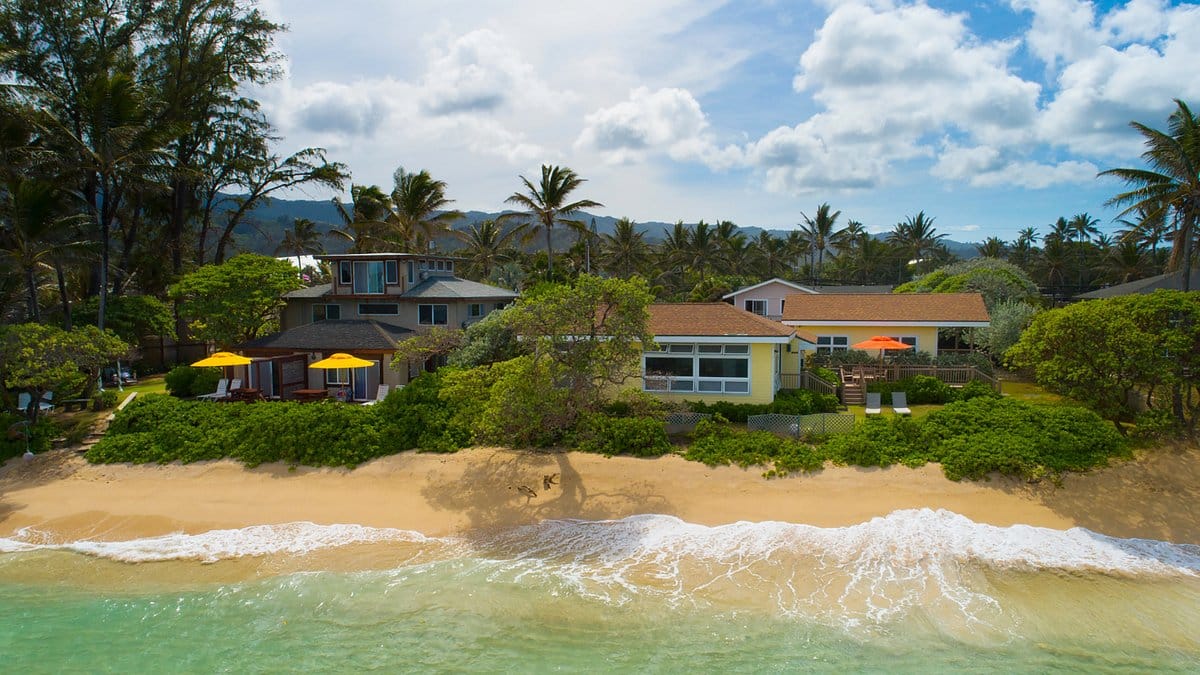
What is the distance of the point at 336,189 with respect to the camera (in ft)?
137

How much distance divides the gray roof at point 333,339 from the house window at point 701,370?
1010 cm

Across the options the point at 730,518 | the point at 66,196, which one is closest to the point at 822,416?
the point at 730,518

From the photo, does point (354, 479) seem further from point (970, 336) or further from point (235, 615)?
point (970, 336)

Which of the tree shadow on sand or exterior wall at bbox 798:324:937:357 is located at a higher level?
exterior wall at bbox 798:324:937:357

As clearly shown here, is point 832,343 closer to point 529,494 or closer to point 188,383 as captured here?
point 529,494

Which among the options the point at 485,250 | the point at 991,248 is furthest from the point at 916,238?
the point at 485,250

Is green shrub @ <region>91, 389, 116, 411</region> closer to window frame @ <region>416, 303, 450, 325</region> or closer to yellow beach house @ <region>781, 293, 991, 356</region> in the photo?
window frame @ <region>416, 303, 450, 325</region>

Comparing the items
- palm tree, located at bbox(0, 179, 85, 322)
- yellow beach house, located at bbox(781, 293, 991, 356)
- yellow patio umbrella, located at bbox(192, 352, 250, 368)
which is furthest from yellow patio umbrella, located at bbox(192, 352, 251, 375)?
yellow beach house, located at bbox(781, 293, 991, 356)

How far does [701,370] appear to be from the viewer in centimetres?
2202

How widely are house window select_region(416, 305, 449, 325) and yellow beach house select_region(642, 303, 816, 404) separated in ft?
35.8

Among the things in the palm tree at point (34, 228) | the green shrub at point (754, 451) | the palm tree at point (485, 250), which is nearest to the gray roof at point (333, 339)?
the palm tree at point (34, 228)

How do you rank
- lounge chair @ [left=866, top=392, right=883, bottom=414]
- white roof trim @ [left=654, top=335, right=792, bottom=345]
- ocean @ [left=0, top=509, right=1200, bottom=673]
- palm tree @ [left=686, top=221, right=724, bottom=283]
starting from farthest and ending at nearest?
palm tree @ [left=686, top=221, right=724, bottom=283], lounge chair @ [left=866, top=392, right=883, bottom=414], white roof trim @ [left=654, top=335, right=792, bottom=345], ocean @ [left=0, top=509, right=1200, bottom=673]

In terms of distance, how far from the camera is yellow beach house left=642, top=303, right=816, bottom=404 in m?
21.5

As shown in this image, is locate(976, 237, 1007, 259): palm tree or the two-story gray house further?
locate(976, 237, 1007, 259): palm tree
